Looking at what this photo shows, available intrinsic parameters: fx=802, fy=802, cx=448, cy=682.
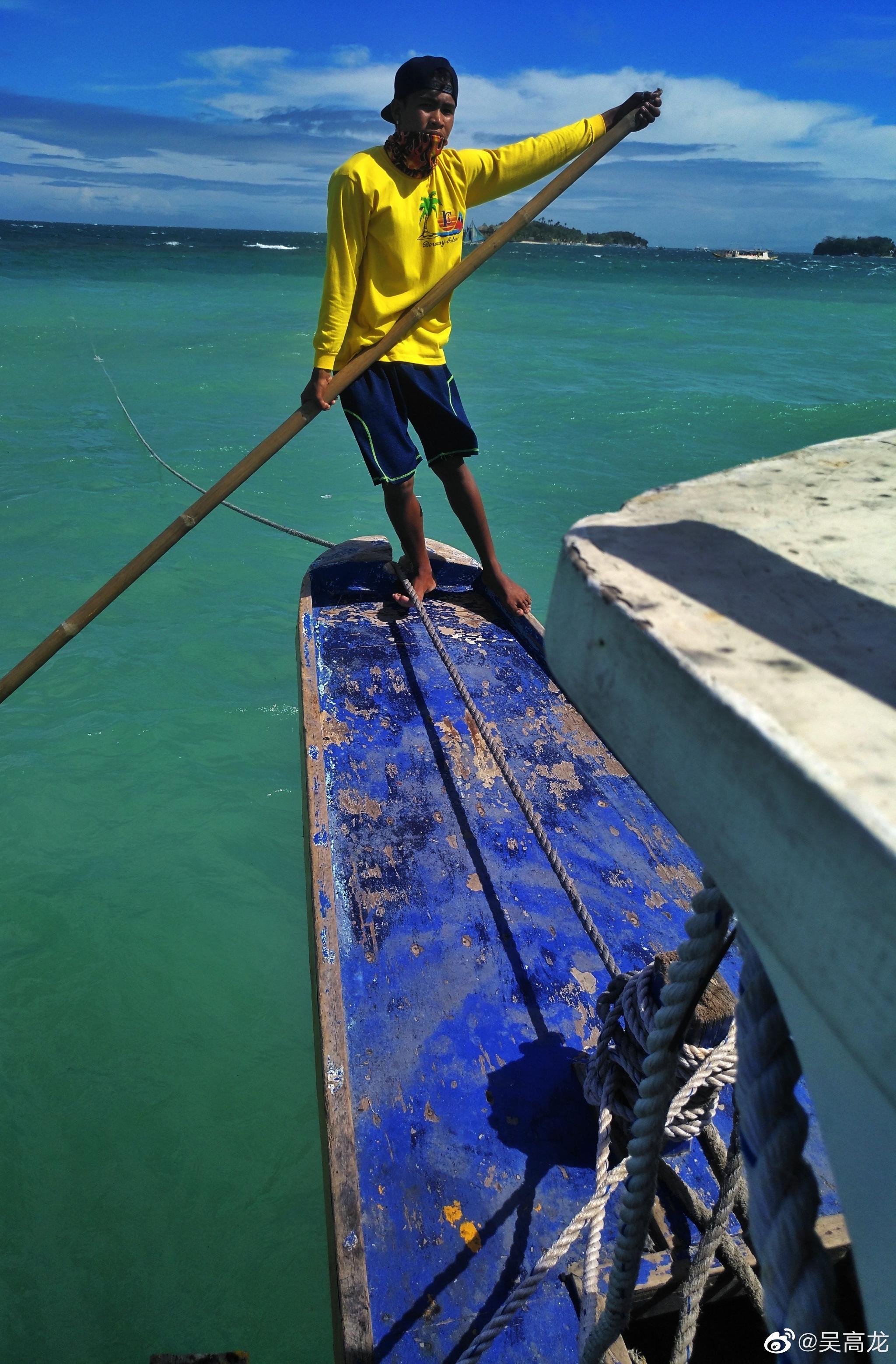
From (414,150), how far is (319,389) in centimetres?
72

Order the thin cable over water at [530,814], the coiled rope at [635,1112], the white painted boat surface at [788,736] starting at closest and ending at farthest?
the white painted boat surface at [788,736] → the coiled rope at [635,1112] → the thin cable over water at [530,814]

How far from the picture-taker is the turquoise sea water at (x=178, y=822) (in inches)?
78.4

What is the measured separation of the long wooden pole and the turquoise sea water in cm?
100

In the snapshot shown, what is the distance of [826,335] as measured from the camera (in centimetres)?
2081

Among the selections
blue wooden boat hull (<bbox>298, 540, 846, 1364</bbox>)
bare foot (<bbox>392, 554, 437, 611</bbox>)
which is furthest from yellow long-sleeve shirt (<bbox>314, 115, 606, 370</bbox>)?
blue wooden boat hull (<bbox>298, 540, 846, 1364</bbox>)

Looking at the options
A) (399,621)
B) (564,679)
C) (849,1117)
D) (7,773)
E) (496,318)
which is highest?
(496,318)

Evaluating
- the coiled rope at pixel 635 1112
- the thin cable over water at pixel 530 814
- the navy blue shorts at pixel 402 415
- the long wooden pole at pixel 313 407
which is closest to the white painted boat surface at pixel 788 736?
the coiled rope at pixel 635 1112

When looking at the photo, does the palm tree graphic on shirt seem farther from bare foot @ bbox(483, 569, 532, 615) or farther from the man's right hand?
bare foot @ bbox(483, 569, 532, 615)

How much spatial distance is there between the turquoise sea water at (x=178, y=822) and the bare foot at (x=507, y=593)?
1.28m

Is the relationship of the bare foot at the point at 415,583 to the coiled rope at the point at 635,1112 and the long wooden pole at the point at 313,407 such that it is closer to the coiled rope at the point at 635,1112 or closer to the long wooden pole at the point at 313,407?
the long wooden pole at the point at 313,407

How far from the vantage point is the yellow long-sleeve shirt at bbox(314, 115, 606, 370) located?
2.35 metres

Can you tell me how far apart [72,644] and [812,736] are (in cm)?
475

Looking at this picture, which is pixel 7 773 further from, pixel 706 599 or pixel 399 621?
pixel 706 599

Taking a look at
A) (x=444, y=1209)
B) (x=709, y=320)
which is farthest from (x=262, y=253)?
(x=444, y=1209)
